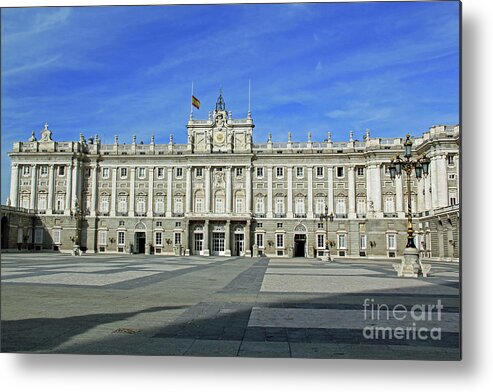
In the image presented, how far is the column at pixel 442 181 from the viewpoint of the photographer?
4544cm

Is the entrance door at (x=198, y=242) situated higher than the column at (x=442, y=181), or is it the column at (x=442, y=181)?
the column at (x=442, y=181)

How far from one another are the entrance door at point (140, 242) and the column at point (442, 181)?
3286 centimetres

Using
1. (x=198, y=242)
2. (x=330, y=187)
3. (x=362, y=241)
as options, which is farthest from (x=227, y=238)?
(x=362, y=241)

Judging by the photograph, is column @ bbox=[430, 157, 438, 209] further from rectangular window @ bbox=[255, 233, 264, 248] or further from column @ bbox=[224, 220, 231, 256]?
column @ bbox=[224, 220, 231, 256]

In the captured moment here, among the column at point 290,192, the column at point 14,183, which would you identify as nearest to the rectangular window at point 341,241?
the column at point 290,192

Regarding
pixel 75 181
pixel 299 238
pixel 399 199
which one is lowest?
pixel 299 238

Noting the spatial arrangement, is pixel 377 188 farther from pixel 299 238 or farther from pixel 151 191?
pixel 151 191

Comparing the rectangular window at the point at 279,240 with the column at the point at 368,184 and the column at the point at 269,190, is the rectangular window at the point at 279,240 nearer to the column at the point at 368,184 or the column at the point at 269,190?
the column at the point at 269,190

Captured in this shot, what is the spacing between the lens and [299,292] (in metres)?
13.3

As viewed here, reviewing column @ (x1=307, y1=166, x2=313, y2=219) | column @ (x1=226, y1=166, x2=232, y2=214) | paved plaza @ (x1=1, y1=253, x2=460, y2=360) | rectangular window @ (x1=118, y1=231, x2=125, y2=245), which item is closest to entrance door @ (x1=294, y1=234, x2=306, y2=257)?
column @ (x1=307, y1=166, x2=313, y2=219)

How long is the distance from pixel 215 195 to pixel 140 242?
1057cm

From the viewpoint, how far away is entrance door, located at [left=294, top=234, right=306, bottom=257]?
5581cm

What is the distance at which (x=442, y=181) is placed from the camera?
151 feet

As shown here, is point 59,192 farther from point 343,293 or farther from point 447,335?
point 447,335
